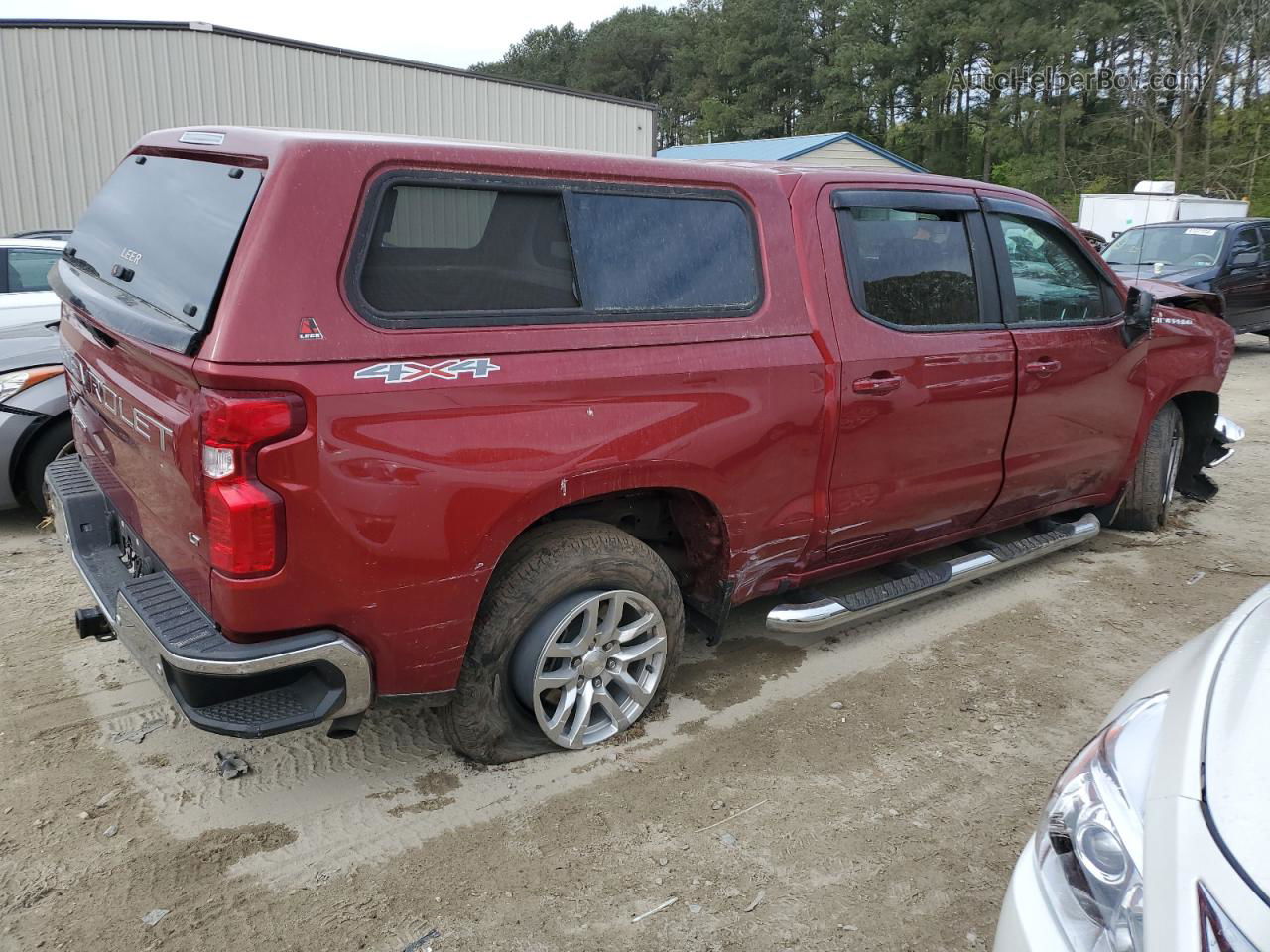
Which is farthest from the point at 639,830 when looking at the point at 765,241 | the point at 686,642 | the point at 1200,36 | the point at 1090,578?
the point at 1200,36

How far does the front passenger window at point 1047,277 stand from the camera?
423cm

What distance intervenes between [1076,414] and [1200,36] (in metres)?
31.7

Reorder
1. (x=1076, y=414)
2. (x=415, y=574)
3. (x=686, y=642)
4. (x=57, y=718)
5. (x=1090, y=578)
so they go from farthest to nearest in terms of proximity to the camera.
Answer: (x=1090, y=578) → (x=1076, y=414) → (x=686, y=642) → (x=57, y=718) → (x=415, y=574)

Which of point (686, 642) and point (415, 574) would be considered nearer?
point (415, 574)

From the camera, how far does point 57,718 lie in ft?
11.1

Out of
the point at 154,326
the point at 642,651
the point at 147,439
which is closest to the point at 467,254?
the point at 154,326

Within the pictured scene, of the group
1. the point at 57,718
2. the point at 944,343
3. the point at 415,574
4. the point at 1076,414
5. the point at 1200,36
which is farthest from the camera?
the point at 1200,36

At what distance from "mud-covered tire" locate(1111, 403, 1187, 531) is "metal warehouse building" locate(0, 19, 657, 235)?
12405 mm

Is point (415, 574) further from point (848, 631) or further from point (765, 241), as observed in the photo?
point (848, 631)

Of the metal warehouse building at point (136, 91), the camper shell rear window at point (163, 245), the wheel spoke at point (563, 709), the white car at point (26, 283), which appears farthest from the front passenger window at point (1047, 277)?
the metal warehouse building at point (136, 91)

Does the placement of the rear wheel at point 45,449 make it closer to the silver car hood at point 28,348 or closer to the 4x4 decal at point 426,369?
the silver car hood at point 28,348

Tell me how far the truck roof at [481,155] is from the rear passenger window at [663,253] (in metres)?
0.09

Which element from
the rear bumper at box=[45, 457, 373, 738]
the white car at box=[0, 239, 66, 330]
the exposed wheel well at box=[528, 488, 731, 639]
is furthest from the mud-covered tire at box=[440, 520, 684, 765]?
the white car at box=[0, 239, 66, 330]

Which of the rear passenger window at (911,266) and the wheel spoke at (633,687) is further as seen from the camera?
the rear passenger window at (911,266)
